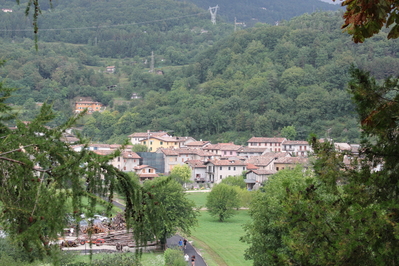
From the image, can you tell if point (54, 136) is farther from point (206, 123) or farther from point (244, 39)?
point (244, 39)

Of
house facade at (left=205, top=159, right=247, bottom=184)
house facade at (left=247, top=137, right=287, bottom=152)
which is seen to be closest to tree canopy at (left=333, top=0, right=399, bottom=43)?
house facade at (left=205, top=159, right=247, bottom=184)

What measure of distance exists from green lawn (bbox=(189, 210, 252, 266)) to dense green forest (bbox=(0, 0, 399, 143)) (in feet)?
132

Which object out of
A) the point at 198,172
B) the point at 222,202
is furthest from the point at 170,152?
the point at 222,202

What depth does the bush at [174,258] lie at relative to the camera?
22.6 meters

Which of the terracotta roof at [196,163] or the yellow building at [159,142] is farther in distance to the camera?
the yellow building at [159,142]

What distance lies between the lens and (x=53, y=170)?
3855 mm

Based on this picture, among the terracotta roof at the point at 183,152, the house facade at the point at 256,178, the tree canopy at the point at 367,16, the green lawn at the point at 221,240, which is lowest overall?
the green lawn at the point at 221,240

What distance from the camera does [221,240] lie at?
3195 cm

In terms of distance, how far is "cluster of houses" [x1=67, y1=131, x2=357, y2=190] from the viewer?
58.0m

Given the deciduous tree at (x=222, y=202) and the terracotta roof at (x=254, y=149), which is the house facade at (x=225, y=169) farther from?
the deciduous tree at (x=222, y=202)

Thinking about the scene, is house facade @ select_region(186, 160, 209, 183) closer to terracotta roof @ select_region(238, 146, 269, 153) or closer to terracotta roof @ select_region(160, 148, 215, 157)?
terracotta roof @ select_region(160, 148, 215, 157)

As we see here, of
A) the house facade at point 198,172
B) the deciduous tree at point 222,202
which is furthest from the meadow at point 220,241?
the house facade at point 198,172

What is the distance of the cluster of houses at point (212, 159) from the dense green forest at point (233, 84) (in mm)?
10673

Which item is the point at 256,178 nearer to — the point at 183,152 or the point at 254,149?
the point at 183,152
